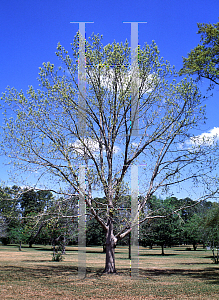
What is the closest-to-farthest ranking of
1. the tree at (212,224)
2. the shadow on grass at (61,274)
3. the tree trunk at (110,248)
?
the shadow on grass at (61,274) → the tree trunk at (110,248) → the tree at (212,224)

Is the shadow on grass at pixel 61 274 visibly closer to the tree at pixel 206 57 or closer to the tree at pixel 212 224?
the tree at pixel 212 224

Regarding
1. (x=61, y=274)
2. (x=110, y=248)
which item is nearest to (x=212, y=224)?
(x=110, y=248)

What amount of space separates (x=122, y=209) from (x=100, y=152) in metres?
3.42

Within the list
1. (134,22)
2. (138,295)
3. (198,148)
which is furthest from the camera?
(198,148)

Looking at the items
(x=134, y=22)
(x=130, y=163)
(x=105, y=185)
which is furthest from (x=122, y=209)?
(x=134, y=22)

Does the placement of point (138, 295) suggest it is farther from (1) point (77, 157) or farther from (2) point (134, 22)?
(2) point (134, 22)

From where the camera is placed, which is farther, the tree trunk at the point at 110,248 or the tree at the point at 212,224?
the tree at the point at 212,224

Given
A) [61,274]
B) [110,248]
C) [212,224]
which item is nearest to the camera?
[61,274]

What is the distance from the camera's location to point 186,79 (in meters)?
15.3

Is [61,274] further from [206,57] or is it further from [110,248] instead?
[206,57]

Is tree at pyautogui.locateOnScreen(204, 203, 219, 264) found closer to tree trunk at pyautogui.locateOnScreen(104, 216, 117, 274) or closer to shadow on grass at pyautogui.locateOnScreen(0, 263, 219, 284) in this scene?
shadow on grass at pyautogui.locateOnScreen(0, 263, 219, 284)

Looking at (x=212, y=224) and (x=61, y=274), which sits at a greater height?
(x=212, y=224)

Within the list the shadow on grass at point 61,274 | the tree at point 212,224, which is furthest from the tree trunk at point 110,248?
the tree at point 212,224

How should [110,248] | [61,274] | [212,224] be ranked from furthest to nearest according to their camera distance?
[212,224]
[110,248]
[61,274]
